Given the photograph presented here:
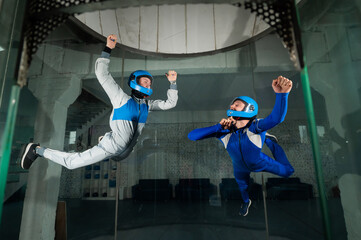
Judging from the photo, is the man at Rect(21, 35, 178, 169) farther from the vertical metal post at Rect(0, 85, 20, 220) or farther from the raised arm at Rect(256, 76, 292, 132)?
the raised arm at Rect(256, 76, 292, 132)

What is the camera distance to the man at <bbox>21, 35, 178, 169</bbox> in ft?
7.81

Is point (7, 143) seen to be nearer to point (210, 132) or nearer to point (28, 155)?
point (28, 155)

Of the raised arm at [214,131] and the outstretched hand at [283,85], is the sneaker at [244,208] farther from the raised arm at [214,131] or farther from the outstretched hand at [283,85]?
the outstretched hand at [283,85]

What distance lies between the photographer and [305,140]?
290 centimetres

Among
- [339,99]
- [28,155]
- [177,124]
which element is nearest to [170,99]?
[177,124]

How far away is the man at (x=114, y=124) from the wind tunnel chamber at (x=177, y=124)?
42 cm

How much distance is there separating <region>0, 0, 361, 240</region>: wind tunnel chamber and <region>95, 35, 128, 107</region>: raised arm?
0.80 metres

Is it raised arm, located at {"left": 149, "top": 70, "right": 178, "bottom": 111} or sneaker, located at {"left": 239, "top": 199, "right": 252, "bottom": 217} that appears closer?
raised arm, located at {"left": 149, "top": 70, "right": 178, "bottom": 111}

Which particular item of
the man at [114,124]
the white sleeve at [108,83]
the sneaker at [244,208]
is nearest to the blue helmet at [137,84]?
the man at [114,124]

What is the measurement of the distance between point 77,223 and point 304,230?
3608mm

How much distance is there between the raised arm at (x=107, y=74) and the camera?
90.4 inches

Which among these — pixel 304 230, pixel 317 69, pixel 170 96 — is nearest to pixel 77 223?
pixel 170 96

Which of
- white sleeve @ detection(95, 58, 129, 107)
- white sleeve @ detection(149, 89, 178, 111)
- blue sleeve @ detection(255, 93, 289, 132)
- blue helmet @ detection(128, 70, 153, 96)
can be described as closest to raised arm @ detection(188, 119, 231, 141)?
blue sleeve @ detection(255, 93, 289, 132)

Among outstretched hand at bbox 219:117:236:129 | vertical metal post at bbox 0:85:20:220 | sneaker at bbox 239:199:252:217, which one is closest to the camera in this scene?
vertical metal post at bbox 0:85:20:220
